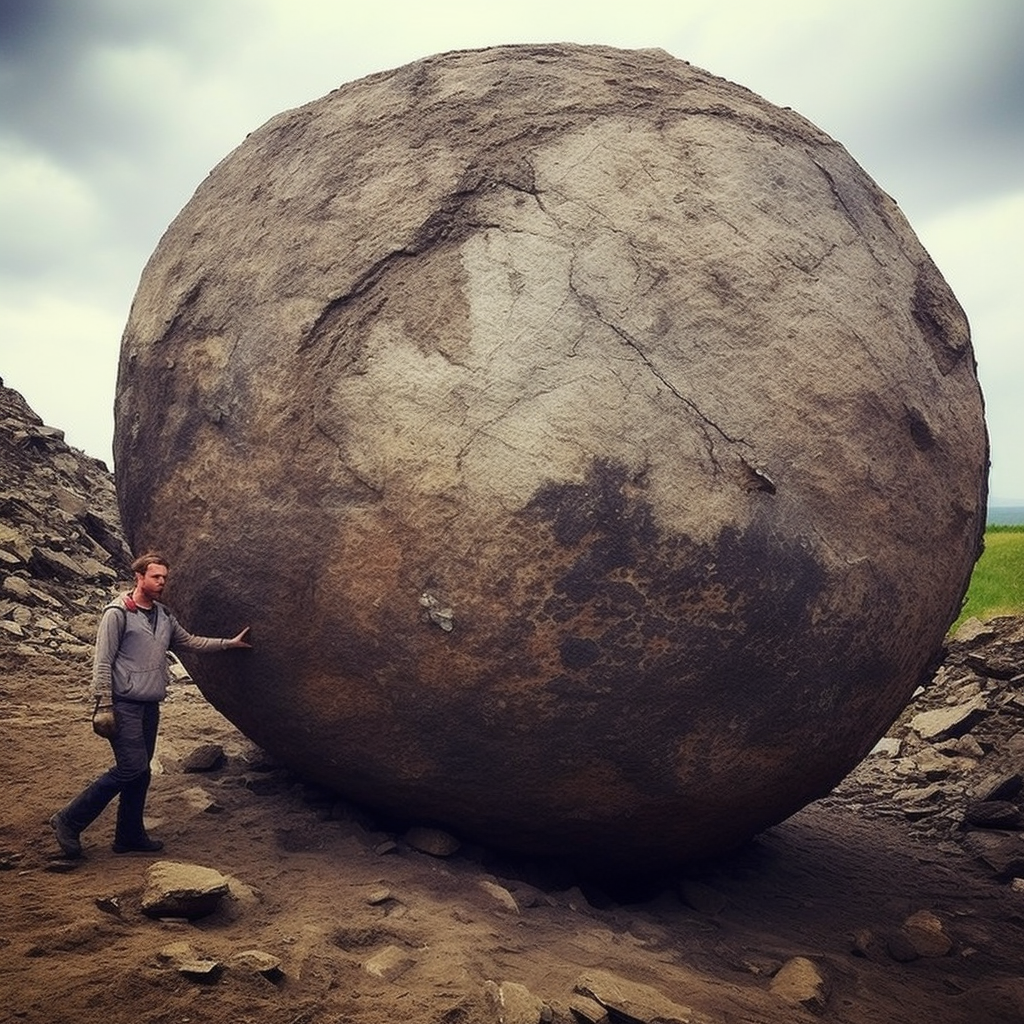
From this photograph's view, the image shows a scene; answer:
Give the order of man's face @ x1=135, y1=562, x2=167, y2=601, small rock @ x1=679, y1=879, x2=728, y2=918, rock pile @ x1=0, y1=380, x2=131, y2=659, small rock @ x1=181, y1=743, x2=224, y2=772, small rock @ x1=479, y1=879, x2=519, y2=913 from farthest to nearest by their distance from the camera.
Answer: rock pile @ x1=0, y1=380, x2=131, y2=659 < small rock @ x1=181, y1=743, x2=224, y2=772 < small rock @ x1=679, y1=879, x2=728, y2=918 < man's face @ x1=135, y1=562, x2=167, y2=601 < small rock @ x1=479, y1=879, x2=519, y2=913

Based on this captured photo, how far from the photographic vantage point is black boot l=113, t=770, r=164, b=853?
3.53 metres

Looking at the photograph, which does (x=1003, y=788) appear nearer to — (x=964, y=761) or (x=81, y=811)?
(x=964, y=761)

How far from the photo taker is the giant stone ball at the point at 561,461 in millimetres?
3107

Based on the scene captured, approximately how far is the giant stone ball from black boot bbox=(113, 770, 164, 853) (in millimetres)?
473

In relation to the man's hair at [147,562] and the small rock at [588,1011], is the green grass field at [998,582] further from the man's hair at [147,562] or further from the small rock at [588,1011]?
the man's hair at [147,562]

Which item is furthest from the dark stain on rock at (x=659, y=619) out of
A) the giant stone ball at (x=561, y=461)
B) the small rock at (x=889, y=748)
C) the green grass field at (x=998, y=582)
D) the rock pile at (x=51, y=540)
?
the green grass field at (x=998, y=582)

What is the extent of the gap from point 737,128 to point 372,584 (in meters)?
2.14

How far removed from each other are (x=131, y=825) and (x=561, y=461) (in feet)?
6.57

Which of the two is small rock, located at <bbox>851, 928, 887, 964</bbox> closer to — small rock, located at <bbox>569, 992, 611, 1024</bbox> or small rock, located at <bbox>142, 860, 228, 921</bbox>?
small rock, located at <bbox>569, 992, 611, 1024</bbox>

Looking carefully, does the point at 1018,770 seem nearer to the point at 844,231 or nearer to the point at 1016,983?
the point at 1016,983

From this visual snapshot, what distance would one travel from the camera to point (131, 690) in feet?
11.8

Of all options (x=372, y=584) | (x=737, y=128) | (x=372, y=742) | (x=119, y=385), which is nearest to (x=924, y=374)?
(x=737, y=128)

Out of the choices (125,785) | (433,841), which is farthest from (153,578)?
(433,841)

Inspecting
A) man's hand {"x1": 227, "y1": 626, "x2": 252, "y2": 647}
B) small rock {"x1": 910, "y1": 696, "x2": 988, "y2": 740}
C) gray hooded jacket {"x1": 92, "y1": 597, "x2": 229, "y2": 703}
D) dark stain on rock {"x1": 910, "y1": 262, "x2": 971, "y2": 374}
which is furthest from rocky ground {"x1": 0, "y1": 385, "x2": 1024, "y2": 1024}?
dark stain on rock {"x1": 910, "y1": 262, "x2": 971, "y2": 374}
